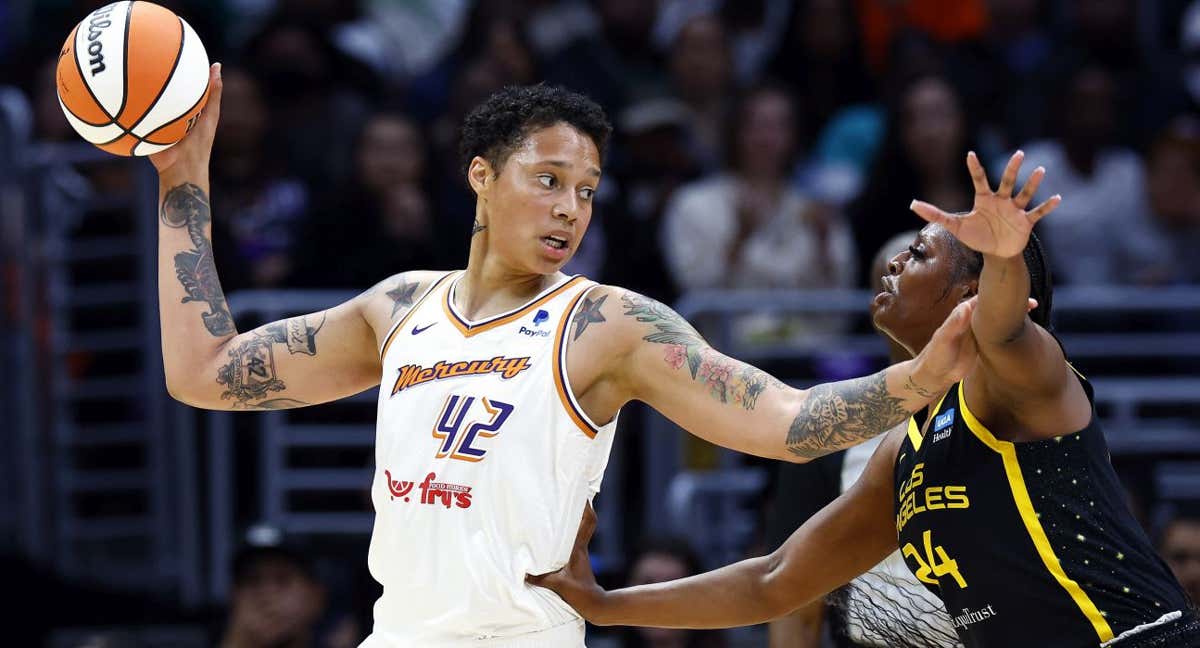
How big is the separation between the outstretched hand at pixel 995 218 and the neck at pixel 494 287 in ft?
4.34

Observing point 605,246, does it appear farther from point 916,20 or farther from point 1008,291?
point 1008,291

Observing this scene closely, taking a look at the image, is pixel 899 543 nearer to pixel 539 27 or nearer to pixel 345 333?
pixel 345 333

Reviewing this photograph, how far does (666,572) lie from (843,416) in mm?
3687

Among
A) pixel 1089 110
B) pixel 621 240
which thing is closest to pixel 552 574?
pixel 621 240

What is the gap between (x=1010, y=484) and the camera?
4.52 meters

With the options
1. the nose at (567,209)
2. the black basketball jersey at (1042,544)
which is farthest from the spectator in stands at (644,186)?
the black basketball jersey at (1042,544)

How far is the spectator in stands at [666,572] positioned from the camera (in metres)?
7.93

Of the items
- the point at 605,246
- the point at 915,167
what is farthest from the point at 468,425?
the point at 915,167

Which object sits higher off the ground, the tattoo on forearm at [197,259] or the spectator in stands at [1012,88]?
the spectator in stands at [1012,88]

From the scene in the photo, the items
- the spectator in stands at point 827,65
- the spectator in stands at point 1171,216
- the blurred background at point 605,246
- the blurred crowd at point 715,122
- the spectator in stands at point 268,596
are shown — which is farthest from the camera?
the spectator in stands at point 827,65

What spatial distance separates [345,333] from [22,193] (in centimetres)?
504

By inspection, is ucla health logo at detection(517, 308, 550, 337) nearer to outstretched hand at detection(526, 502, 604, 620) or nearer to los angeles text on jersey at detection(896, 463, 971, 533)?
outstretched hand at detection(526, 502, 604, 620)

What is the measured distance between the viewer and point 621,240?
386 inches

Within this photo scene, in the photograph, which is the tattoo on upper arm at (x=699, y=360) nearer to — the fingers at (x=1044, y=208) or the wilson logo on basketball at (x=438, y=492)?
the wilson logo on basketball at (x=438, y=492)
